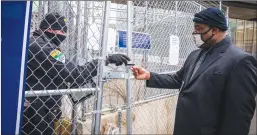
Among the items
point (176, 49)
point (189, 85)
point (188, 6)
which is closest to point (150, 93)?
point (176, 49)

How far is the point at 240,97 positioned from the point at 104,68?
43.4 inches

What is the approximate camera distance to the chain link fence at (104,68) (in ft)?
8.62

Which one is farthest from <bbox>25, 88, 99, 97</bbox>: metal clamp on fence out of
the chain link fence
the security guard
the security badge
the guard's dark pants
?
the guard's dark pants

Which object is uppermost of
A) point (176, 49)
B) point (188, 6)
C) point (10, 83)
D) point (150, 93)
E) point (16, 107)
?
point (188, 6)

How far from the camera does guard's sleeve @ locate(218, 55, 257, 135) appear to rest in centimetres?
209

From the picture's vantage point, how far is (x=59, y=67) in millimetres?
2619

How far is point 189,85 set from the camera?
2338mm

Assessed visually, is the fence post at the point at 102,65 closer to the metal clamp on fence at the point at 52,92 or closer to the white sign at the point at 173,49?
the metal clamp on fence at the point at 52,92

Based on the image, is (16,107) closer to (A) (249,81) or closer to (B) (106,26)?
(B) (106,26)

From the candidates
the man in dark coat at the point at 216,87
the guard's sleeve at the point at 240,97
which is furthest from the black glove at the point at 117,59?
the guard's sleeve at the point at 240,97

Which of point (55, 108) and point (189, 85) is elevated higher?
point (189, 85)

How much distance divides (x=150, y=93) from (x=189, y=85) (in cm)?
249

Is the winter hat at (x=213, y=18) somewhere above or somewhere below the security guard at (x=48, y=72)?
above

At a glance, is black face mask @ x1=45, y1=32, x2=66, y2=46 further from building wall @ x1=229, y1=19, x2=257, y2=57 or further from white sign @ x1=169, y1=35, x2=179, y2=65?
building wall @ x1=229, y1=19, x2=257, y2=57
